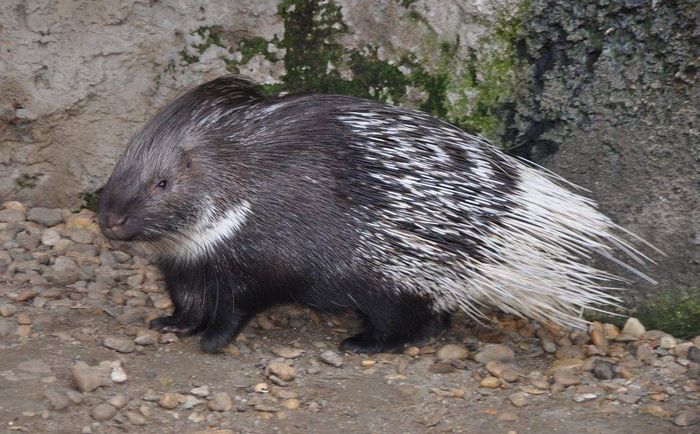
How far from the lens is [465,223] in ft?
9.82

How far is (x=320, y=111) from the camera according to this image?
10.2 ft

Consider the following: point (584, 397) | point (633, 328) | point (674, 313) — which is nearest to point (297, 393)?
point (584, 397)

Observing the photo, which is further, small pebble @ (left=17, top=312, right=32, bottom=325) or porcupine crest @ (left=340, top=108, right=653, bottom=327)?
small pebble @ (left=17, top=312, right=32, bottom=325)

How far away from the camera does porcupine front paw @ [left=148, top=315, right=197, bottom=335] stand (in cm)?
317

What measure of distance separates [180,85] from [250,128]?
597 mm

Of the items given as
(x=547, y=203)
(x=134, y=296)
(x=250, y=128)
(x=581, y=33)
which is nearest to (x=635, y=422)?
(x=547, y=203)

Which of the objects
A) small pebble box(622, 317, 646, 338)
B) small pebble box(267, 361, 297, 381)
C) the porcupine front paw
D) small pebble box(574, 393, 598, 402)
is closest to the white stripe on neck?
the porcupine front paw

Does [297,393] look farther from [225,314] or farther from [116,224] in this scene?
[116,224]

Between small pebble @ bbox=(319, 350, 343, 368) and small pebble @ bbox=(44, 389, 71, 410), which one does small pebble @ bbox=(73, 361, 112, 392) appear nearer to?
small pebble @ bbox=(44, 389, 71, 410)

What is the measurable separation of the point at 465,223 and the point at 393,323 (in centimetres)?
38

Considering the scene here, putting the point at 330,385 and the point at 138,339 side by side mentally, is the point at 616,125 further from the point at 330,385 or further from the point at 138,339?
the point at 138,339

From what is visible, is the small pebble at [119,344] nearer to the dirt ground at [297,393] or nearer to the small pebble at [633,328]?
the dirt ground at [297,393]

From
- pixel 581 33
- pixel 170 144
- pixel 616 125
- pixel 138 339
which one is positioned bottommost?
pixel 138 339

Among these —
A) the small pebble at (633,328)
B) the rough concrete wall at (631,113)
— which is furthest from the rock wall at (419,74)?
the small pebble at (633,328)
